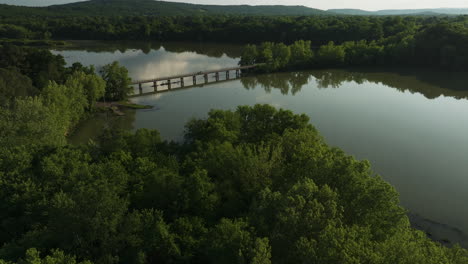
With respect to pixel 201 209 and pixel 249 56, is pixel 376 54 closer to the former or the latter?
pixel 249 56

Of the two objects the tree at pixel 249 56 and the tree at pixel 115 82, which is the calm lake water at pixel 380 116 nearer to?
the tree at pixel 115 82

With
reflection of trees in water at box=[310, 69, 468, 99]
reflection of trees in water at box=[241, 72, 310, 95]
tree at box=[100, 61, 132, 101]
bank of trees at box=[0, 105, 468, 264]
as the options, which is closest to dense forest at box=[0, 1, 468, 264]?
bank of trees at box=[0, 105, 468, 264]

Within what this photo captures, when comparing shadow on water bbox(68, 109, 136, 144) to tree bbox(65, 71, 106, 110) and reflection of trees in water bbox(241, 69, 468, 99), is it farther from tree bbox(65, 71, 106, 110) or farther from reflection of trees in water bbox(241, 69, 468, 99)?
reflection of trees in water bbox(241, 69, 468, 99)

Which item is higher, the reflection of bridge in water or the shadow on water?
the reflection of bridge in water

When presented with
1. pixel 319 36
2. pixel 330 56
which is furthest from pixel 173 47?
pixel 330 56

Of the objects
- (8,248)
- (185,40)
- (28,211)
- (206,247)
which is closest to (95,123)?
(28,211)

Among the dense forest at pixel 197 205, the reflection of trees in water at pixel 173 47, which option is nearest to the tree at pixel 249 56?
the reflection of trees in water at pixel 173 47
